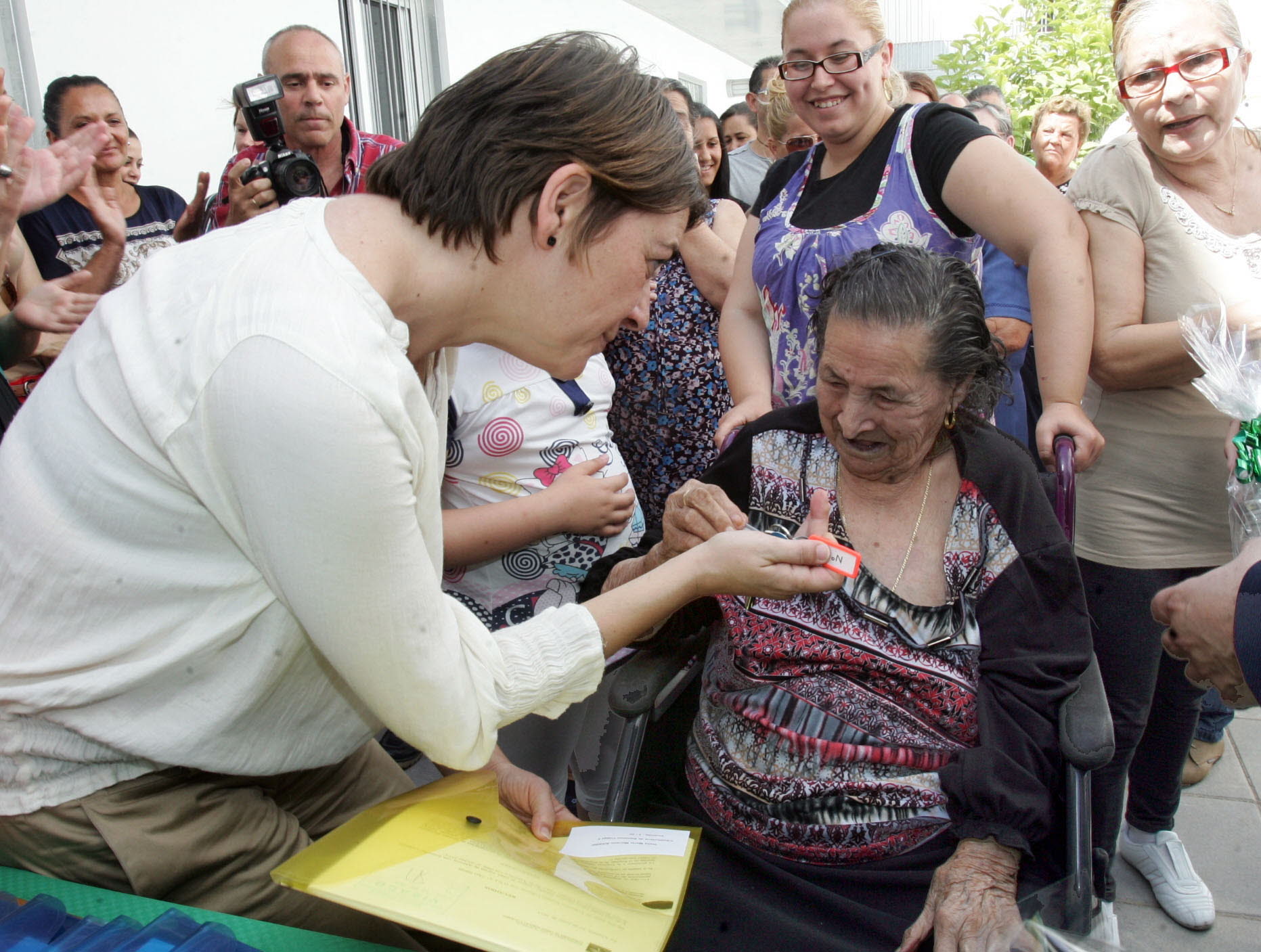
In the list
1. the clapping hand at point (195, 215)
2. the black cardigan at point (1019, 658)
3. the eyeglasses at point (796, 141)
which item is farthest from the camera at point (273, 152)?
the eyeglasses at point (796, 141)

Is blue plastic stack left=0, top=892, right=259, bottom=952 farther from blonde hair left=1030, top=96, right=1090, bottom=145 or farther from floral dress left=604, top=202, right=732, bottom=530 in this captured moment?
blonde hair left=1030, top=96, right=1090, bottom=145

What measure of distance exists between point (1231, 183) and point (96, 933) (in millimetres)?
2783

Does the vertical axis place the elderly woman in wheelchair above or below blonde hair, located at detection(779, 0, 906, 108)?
below

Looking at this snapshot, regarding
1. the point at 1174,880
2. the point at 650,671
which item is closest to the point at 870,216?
the point at 650,671

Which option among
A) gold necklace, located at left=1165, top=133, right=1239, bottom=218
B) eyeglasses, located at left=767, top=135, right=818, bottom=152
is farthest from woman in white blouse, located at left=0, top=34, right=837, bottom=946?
eyeglasses, located at left=767, top=135, right=818, bottom=152

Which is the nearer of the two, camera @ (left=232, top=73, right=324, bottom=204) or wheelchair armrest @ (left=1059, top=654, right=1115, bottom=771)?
wheelchair armrest @ (left=1059, top=654, right=1115, bottom=771)

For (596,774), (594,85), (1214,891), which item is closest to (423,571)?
(594,85)

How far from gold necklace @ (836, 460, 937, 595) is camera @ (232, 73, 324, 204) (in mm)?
1922

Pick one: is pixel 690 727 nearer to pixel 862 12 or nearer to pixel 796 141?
pixel 862 12

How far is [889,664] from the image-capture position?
1849 millimetres

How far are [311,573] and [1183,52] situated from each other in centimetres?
236

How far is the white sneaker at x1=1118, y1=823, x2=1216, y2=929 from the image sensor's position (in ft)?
8.64

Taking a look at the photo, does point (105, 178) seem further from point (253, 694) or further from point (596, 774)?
point (253, 694)

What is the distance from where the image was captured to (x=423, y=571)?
3.86 ft
